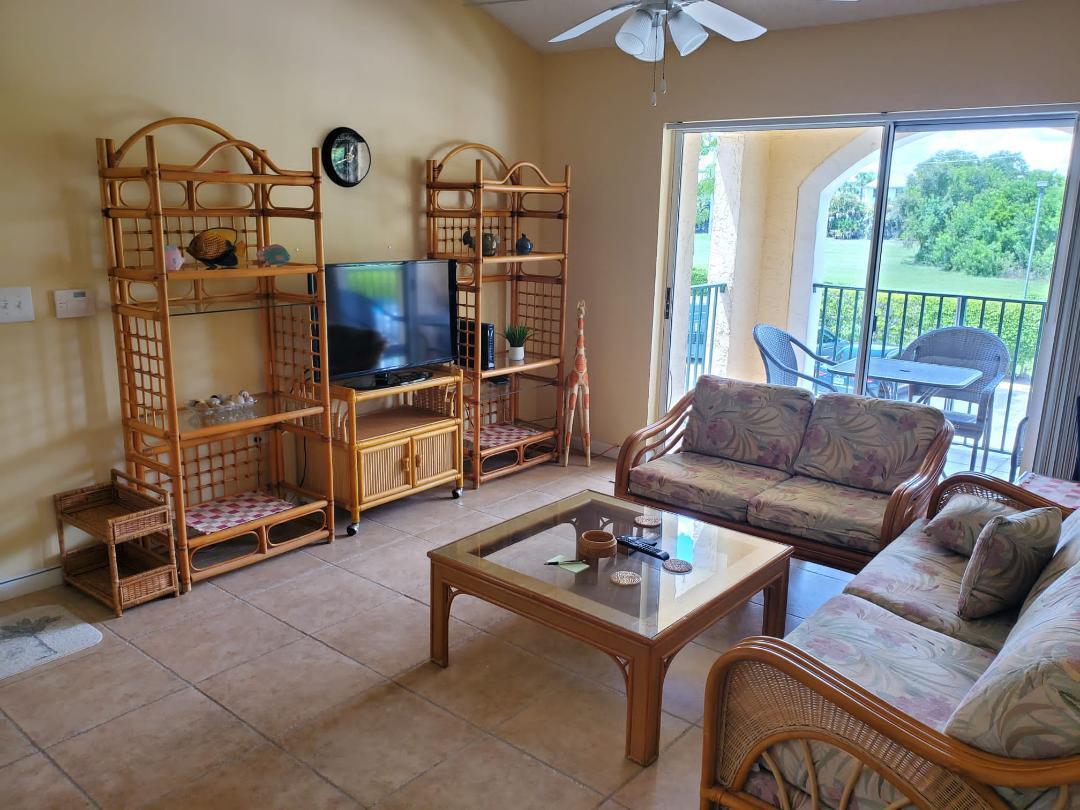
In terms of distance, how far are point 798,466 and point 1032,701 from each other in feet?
7.90

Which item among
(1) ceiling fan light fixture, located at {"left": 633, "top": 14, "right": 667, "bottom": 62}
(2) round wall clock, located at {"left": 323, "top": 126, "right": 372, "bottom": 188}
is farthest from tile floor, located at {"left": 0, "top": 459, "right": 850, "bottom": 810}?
(1) ceiling fan light fixture, located at {"left": 633, "top": 14, "right": 667, "bottom": 62}

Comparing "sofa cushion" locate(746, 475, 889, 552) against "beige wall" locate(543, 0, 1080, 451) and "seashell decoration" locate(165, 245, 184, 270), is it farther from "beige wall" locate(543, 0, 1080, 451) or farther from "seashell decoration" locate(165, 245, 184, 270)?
"seashell decoration" locate(165, 245, 184, 270)

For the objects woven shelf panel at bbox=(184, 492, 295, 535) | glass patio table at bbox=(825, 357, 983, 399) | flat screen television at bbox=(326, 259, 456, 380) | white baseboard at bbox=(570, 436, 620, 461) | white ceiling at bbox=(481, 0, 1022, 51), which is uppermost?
white ceiling at bbox=(481, 0, 1022, 51)

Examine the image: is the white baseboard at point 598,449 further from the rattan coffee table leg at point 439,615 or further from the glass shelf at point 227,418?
the rattan coffee table leg at point 439,615

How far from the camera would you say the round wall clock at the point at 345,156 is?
4.31 m

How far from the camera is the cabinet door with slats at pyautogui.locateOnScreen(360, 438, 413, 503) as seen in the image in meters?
4.25

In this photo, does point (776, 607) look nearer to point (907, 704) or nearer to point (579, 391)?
point (907, 704)

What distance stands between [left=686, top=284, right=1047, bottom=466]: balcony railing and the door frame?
0.07 metres

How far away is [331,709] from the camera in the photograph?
2.76 m

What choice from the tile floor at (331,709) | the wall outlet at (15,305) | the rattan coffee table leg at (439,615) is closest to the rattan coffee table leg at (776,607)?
the tile floor at (331,709)

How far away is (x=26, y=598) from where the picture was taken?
3.46 m

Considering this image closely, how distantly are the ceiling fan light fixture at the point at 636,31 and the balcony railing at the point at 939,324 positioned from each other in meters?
2.14

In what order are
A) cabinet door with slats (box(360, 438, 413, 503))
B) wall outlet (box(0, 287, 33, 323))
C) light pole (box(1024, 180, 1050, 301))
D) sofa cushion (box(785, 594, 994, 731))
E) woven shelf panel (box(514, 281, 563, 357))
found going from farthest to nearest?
woven shelf panel (box(514, 281, 563, 357)) < cabinet door with slats (box(360, 438, 413, 503)) < light pole (box(1024, 180, 1050, 301)) < wall outlet (box(0, 287, 33, 323)) < sofa cushion (box(785, 594, 994, 731))

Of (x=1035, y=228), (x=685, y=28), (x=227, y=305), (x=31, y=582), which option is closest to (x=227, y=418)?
(x=227, y=305)
